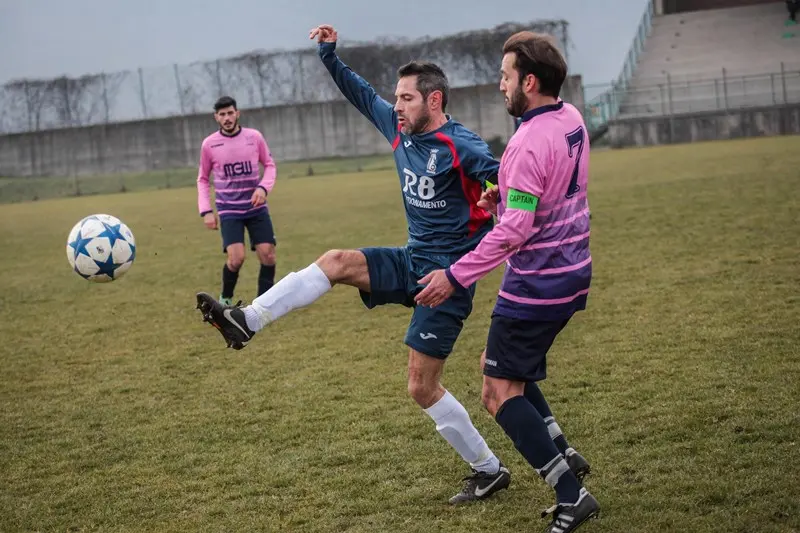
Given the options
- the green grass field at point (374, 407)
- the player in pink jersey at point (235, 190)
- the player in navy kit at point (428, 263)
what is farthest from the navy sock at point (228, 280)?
the player in navy kit at point (428, 263)

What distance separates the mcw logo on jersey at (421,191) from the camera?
4957mm

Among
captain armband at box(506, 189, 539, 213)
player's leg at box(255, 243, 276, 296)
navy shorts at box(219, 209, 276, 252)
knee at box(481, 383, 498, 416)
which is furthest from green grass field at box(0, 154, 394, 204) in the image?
captain armband at box(506, 189, 539, 213)

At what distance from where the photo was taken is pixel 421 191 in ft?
16.3

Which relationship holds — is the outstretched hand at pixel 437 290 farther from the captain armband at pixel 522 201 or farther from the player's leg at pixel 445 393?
the player's leg at pixel 445 393

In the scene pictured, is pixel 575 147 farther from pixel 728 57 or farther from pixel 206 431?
pixel 728 57

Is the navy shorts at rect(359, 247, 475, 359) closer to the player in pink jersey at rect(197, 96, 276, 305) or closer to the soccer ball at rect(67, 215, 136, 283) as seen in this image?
the soccer ball at rect(67, 215, 136, 283)

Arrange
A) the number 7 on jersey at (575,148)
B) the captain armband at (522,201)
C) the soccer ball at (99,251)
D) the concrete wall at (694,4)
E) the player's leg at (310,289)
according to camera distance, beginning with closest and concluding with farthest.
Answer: the captain armband at (522,201), the number 7 on jersey at (575,148), the player's leg at (310,289), the soccer ball at (99,251), the concrete wall at (694,4)

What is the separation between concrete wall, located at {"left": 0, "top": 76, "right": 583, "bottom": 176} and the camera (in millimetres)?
43938

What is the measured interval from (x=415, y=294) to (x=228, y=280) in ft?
19.5

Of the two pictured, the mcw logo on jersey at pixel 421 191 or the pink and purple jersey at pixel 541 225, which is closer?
the pink and purple jersey at pixel 541 225

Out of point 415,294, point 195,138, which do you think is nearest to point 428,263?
point 415,294

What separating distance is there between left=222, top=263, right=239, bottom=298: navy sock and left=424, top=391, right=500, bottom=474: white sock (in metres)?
6.03

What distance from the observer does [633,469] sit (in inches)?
197

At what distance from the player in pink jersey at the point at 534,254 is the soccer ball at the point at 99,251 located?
4464 mm
